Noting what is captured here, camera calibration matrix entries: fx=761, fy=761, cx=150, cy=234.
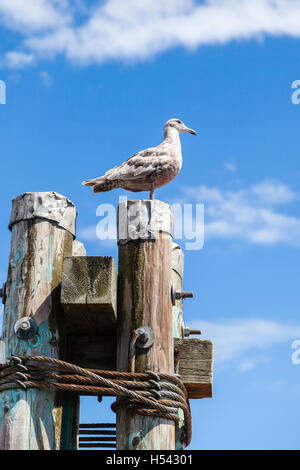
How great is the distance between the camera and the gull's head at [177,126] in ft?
32.8

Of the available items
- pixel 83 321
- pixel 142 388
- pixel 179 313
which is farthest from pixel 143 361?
pixel 179 313

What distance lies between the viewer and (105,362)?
4.38 metres

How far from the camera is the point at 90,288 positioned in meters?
4.13

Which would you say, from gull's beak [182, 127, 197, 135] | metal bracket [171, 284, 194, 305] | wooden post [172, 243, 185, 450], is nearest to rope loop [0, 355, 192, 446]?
metal bracket [171, 284, 194, 305]

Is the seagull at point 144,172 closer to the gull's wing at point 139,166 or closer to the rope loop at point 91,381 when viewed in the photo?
the gull's wing at point 139,166

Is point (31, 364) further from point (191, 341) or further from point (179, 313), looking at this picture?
point (179, 313)

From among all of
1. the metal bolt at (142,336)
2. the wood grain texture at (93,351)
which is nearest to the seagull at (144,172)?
the wood grain texture at (93,351)

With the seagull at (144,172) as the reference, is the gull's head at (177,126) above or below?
above

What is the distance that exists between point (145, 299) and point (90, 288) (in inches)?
12.5

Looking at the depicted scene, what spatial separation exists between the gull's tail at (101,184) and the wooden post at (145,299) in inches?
140

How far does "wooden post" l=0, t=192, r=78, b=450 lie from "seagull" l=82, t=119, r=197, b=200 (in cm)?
347
